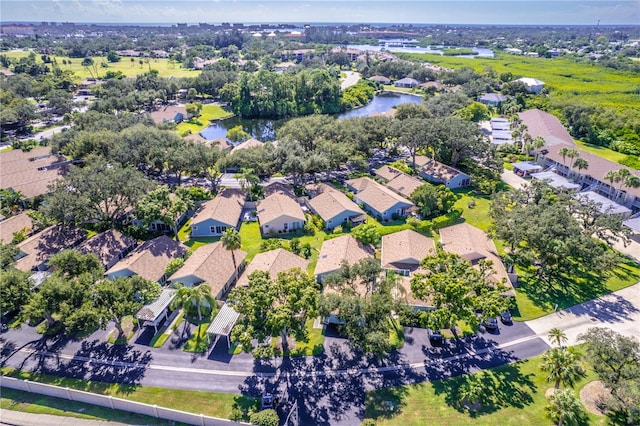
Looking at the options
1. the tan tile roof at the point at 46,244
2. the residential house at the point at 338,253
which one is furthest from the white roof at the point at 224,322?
the tan tile roof at the point at 46,244

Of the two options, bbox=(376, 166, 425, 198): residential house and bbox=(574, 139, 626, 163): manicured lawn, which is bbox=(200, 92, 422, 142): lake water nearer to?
bbox=(376, 166, 425, 198): residential house

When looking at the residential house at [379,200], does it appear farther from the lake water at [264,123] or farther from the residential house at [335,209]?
the lake water at [264,123]

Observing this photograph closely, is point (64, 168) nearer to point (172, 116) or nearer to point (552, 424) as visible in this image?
point (172, 116)

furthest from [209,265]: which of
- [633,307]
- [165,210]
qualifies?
[633,307]

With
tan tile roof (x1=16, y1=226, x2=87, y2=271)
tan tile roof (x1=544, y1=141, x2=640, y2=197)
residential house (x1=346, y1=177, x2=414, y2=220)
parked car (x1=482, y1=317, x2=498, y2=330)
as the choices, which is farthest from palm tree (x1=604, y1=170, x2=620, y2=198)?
tan tile roof (x1=16, y1=226, x2=87, y2=271)

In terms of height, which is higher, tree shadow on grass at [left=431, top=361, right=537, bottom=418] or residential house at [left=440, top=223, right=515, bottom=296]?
residential house at [left=440, top=223, right=515, bottom=296]

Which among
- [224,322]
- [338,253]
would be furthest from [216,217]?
[224,322]

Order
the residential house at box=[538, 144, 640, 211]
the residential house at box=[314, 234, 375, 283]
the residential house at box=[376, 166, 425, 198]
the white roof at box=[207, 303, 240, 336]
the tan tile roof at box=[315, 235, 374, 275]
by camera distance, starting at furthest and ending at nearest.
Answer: the residential house at box=[376, 166, 425, 198] < the residential house at box=[538, 144, 640, 211] < the tan tile roof at box=[315, 235, 374, 275] < the residential house at box=[314, 234, 375, 283] < the white roof at box=[207, 303, 240, 336]
